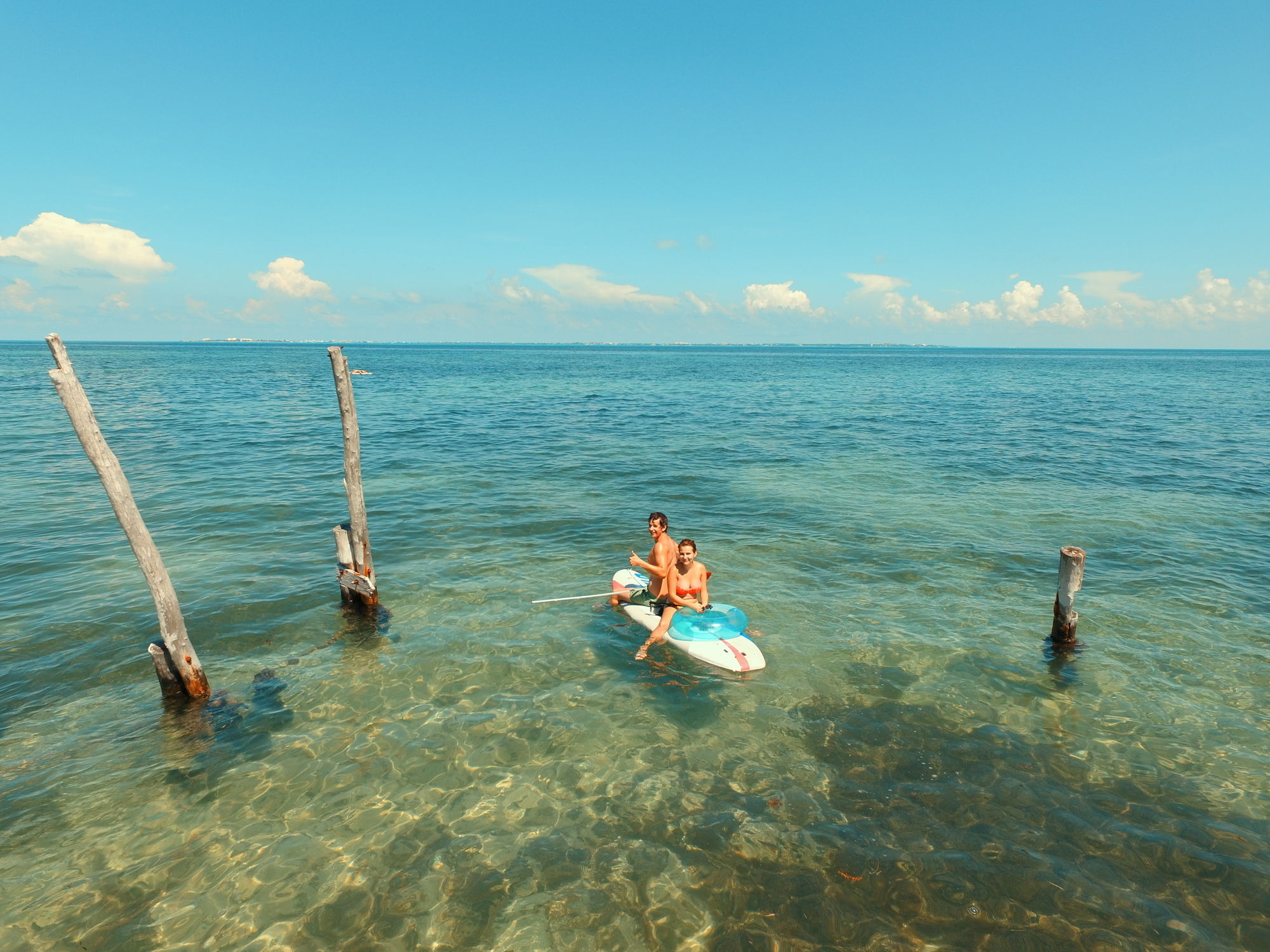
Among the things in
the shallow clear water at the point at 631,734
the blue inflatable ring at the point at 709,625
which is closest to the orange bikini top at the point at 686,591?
the blue inflatable ring at the point at 709,625

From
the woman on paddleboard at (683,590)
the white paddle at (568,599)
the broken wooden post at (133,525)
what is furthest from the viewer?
the white paddle at (568,599)

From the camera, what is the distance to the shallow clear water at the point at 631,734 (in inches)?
240

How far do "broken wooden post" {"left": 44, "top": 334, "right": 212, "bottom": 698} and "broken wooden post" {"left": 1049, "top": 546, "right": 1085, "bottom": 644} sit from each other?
13367 mm

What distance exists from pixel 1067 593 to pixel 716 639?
229 inches

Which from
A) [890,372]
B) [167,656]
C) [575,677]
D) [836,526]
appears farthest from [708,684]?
[890,372]

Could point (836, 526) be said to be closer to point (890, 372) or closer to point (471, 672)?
point (471, 672)

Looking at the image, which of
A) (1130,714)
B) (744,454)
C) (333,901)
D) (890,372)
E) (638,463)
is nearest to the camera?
(333,901)

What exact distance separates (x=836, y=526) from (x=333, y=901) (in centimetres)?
1489

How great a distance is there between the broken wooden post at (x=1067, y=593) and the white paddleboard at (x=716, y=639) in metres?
5.03

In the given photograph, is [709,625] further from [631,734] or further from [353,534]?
[353,534]

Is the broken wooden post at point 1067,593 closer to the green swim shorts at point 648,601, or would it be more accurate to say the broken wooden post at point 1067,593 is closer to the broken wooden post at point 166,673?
the green swim shorts at point 648,601

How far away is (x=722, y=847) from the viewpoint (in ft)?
22.2

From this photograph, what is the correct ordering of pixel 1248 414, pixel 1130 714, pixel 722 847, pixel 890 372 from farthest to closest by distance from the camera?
pixel 890 372 → pixel 1248 414 → pixel 1130 714 → pixel 722 847

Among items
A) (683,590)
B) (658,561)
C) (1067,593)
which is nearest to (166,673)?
(658,561)
